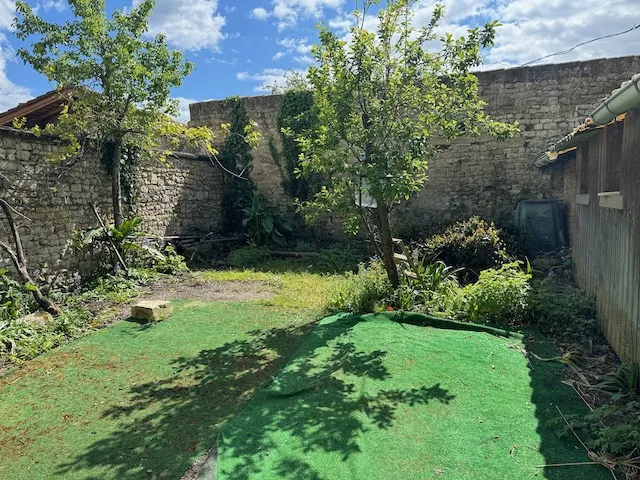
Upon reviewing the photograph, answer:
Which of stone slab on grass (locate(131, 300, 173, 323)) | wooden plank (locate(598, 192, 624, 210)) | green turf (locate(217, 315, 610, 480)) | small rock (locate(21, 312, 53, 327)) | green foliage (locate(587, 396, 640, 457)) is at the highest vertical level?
wooden plank (locate(598, 192, 624, 210))

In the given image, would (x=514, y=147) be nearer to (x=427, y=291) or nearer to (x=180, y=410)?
(x=427, y=291)

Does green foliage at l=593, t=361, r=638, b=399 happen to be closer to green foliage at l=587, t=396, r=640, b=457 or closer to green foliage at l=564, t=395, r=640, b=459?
green foliage at l=564, t=395, r=640, b=459

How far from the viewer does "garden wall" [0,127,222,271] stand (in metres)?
6.54

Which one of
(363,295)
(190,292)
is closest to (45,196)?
(190,292)

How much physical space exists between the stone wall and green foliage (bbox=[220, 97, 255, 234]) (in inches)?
182

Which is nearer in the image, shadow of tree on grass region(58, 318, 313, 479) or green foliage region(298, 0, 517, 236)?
shadow of tree on grass region(58, 318, 313, 479)

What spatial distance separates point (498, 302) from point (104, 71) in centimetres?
726

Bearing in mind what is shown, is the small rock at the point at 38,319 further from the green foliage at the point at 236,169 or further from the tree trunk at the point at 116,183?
the green foliage at the point at 236,169

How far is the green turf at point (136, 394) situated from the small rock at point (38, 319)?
0.66 meters

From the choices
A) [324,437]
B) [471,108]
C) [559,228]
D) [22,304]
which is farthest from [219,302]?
[559,228]

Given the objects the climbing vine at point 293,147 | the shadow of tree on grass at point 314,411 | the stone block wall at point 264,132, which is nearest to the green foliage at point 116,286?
the shadow of tree on grass at point 314,411

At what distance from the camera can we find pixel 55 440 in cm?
324

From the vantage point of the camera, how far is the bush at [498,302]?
18.1ft

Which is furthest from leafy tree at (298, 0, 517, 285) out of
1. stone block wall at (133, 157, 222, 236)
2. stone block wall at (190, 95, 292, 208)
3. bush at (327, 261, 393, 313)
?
stone block wall at (190, 95, 292, 208)
